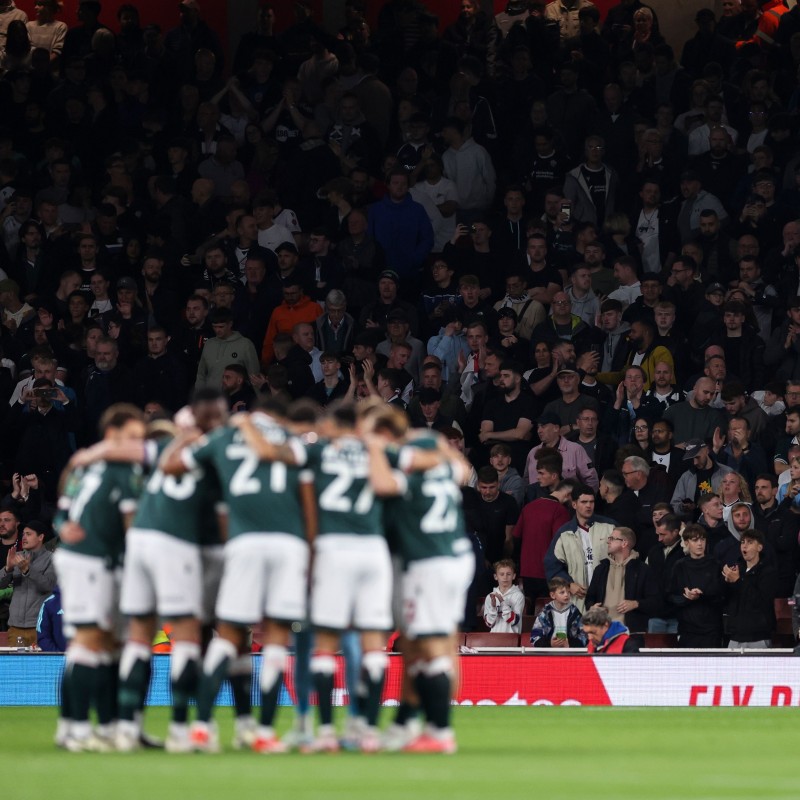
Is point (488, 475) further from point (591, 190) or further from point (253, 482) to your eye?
point (253, 482)

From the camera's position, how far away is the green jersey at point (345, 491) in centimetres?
1105

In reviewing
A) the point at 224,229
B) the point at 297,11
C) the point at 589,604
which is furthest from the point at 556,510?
the point at 297,11

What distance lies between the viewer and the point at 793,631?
61.3 ft

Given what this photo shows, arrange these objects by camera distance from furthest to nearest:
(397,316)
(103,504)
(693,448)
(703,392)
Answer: (397,316), (703,392), (693,448), (103,504)

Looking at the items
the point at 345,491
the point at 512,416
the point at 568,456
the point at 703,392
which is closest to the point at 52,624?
the point at 512,416

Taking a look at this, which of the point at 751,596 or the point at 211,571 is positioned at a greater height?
the point at 751,596

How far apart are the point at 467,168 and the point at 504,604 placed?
743cm

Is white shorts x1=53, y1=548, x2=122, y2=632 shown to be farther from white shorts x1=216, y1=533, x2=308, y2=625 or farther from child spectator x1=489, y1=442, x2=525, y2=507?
child spectator x1=489, y1=442, x2=525, y2=507

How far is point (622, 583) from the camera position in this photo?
18469 millimetres

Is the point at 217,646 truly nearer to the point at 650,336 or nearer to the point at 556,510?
the point at 556,510

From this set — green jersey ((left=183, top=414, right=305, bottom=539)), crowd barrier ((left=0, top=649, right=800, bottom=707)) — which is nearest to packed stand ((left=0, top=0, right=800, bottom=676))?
crowd barrier ((left=0, top=649, right=800, bottom=707))

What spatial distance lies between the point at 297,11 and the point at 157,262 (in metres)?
5.71

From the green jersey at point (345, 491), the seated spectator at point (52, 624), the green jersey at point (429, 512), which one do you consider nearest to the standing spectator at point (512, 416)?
the seated spectator at point (52, 624)

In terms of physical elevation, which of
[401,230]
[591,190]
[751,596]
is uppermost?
[591,190]
